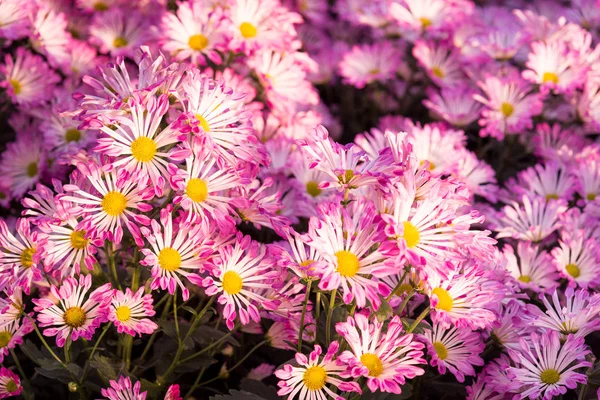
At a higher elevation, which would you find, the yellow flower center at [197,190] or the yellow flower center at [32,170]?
the yellow flower center at [197,190]

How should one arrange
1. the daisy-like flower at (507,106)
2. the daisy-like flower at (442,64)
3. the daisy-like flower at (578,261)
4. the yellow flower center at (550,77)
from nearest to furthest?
the daisy-like flower at (578,261) < the daisy-like flower at (507,106) < the yellow flower center at (550,77) < the daisy-like flower at (442,64)

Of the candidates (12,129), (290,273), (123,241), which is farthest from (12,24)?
(290,273)

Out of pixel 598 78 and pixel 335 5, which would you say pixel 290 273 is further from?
pixel 335 5

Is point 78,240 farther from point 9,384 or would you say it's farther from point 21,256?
point 9,384

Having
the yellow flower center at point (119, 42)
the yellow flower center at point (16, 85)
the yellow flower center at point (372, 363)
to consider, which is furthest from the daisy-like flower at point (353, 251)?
the yellow flower center at point (119, 42)

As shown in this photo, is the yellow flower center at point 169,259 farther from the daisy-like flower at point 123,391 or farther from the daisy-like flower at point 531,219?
the daisy-like flower at point 531,219

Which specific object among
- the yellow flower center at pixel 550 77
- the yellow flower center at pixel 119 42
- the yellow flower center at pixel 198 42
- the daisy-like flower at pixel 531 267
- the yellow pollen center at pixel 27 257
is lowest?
the daisy-like flower at pixel 531 267
